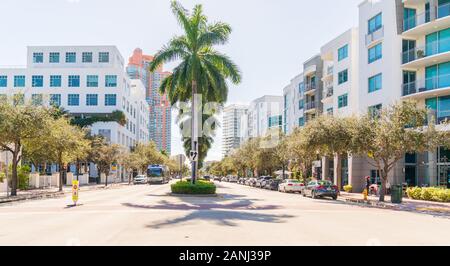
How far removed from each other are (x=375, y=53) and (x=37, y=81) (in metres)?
62.2

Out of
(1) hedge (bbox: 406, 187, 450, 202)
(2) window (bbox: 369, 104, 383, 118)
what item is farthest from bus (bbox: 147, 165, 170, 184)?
(1) hedge (bbox: 406, 187, 450, 202)

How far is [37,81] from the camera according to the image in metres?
84.3

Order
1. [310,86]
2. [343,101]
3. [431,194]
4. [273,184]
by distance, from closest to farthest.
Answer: [431,194], [343,101], [273,184], [310,86]

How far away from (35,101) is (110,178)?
4892 cm

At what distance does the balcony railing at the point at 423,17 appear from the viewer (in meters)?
37.8

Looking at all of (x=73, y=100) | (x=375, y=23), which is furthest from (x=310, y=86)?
(x=73, y=100)

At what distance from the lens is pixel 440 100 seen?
3903 centimetres

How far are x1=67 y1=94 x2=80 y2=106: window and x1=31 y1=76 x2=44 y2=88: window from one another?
5552 millimetres

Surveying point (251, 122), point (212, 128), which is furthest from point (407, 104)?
point (251, 122)

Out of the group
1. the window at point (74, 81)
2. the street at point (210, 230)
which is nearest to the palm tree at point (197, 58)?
the street at point (210, 230)

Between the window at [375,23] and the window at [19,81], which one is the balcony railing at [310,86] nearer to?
the window at [375,23]

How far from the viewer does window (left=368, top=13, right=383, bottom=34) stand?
44188mm

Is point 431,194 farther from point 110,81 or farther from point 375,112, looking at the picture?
point 110,81

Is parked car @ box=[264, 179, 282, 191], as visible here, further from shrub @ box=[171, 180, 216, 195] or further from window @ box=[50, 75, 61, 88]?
window @ box=[50, 75, 61, 88]
